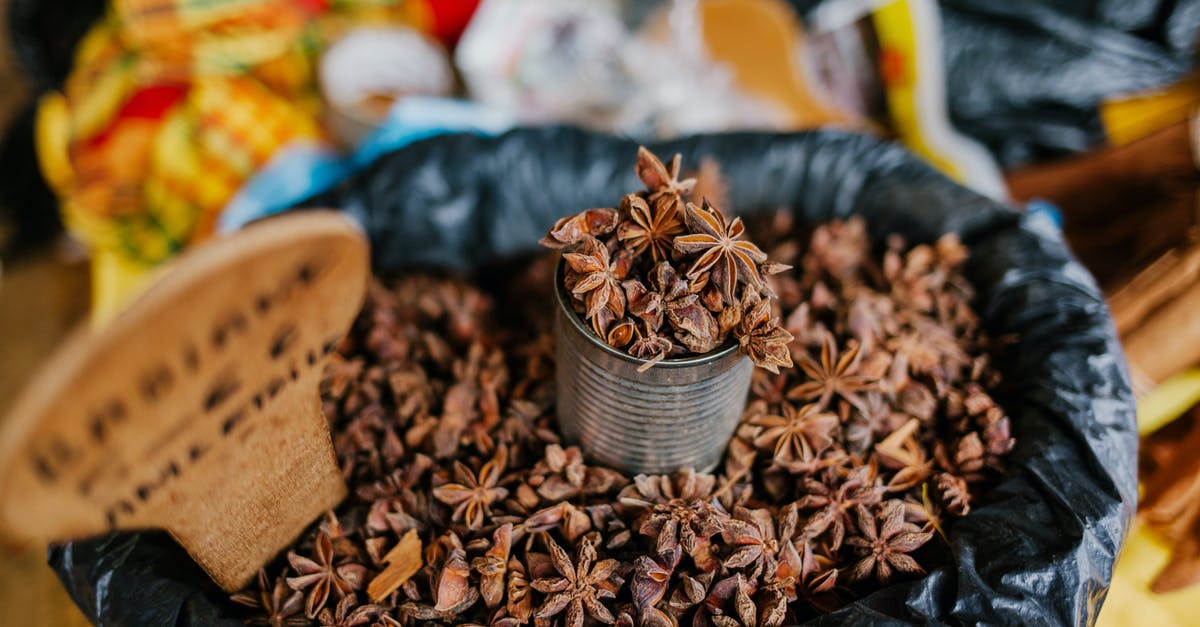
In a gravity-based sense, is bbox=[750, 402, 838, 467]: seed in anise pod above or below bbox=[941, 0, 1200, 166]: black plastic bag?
below

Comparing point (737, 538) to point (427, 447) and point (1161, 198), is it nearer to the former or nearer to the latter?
point (427, 447)

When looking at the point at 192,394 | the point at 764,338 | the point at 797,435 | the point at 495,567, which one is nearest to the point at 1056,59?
the point at 797,435

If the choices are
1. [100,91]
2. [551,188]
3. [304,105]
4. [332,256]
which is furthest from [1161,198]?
[100,91]

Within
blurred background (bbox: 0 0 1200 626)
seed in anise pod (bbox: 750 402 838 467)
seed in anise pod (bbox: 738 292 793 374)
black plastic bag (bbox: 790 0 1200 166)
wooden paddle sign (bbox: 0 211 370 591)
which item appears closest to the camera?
wooden paddle sign (bbox: 0 211 370 591)

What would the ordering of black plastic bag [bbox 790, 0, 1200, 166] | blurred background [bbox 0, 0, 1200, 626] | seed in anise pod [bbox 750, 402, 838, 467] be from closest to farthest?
seed in anise pod [bbox 750, 402, 838, 467] < blurred background [bbox 0, 0, 1200, 626] < black plastic bag [bbox 790, 0, 1200, 166]

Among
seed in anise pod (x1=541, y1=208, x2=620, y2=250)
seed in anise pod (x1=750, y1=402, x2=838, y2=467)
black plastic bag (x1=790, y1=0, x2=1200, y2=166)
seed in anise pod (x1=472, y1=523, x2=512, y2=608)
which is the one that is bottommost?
seed in anise pod (x1=472, y1=523, x2=512, y2=608)

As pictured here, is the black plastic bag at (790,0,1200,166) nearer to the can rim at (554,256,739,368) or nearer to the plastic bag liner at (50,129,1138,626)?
the plastic bag liner at (50,129,1138,626)

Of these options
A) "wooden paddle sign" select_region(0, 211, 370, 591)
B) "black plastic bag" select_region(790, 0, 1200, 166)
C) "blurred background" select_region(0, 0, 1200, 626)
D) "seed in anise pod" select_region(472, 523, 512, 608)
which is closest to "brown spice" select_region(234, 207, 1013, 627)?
"seed in anise pod" select_region(472, 523, 512, 608)

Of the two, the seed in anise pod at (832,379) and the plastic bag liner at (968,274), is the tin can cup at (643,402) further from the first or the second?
the plastic bag liner at (968,274)
